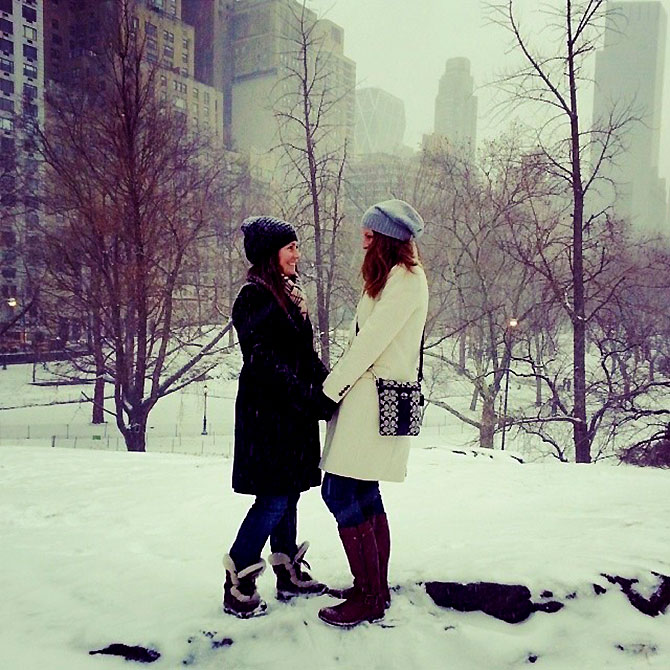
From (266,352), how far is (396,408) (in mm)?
662

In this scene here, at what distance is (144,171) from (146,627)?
10736 millimetres

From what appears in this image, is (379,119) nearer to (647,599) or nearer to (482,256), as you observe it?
(482,256)

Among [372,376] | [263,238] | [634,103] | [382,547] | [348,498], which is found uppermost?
[634,103]

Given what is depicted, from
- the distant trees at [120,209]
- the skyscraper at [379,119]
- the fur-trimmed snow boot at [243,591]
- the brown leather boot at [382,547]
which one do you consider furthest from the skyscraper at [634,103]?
the skyscraper at [379,119]

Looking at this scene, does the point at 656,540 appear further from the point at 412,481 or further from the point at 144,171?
the point at 144,171

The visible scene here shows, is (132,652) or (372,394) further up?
(372,394)

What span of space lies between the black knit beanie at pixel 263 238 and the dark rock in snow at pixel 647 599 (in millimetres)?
2500

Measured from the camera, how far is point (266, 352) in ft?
8.96

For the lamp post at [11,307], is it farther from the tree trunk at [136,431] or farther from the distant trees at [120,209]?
the tree trunk at [136,431]

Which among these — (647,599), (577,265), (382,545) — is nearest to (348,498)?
(382,545)

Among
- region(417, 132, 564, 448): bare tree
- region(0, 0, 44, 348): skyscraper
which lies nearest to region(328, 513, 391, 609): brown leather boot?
region(417, 132, 564, 448): bare tree

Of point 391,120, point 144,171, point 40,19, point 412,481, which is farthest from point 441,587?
point 391,120

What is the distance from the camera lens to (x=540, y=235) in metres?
12.8

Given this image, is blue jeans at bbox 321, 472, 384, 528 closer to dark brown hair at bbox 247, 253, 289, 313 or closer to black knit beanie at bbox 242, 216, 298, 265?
dark brown hair at bbox 247, 253, 289, 313
